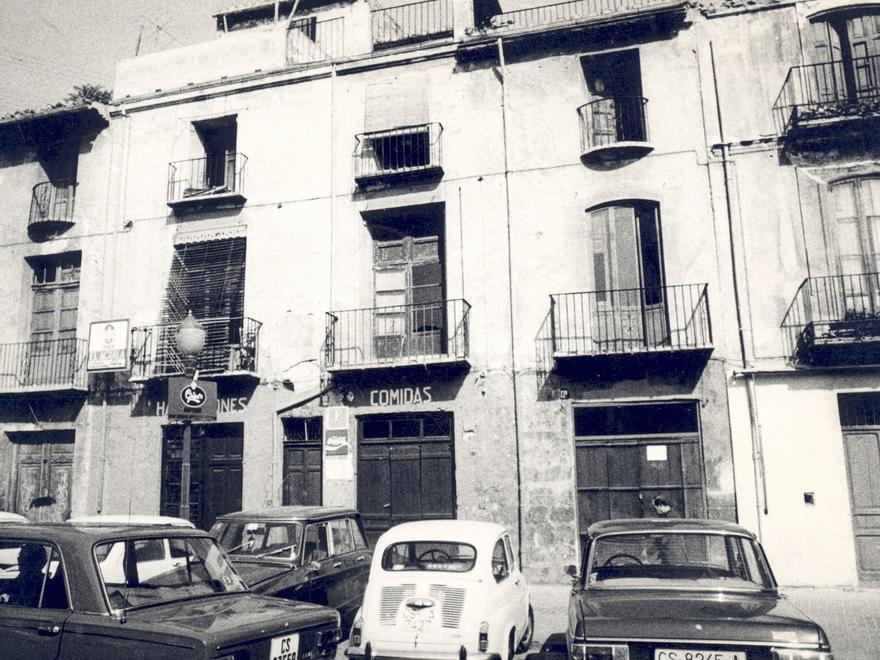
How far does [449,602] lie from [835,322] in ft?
28.4

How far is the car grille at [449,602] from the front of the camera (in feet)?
21.1

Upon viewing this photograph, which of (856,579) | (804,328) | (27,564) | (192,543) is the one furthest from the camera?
(804,328)

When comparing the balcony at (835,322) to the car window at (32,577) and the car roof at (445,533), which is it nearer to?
the car roof at (445,533)

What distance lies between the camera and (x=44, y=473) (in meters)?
15.9

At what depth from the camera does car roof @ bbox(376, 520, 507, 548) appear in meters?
7.23

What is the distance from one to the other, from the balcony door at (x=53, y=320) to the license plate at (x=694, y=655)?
14.8 metres

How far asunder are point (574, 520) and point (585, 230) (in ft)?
18.0

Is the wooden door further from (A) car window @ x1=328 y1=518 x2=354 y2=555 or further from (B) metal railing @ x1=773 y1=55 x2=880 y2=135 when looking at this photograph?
(A) car window @ x1=328 y1=518 x2=354 y2=555

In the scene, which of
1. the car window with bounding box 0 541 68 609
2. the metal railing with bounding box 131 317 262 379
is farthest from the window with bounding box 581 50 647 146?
the car window with bounding box 0 541 68 609

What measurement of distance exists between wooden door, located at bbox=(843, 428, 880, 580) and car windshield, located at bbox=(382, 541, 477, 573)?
321 inches

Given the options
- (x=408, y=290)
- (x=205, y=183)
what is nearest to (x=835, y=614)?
(x=408, y=290)

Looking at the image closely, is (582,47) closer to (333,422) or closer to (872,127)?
(872,127)

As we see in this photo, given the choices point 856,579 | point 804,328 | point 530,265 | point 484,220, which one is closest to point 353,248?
point 484,220

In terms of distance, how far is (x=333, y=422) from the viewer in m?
14.2
